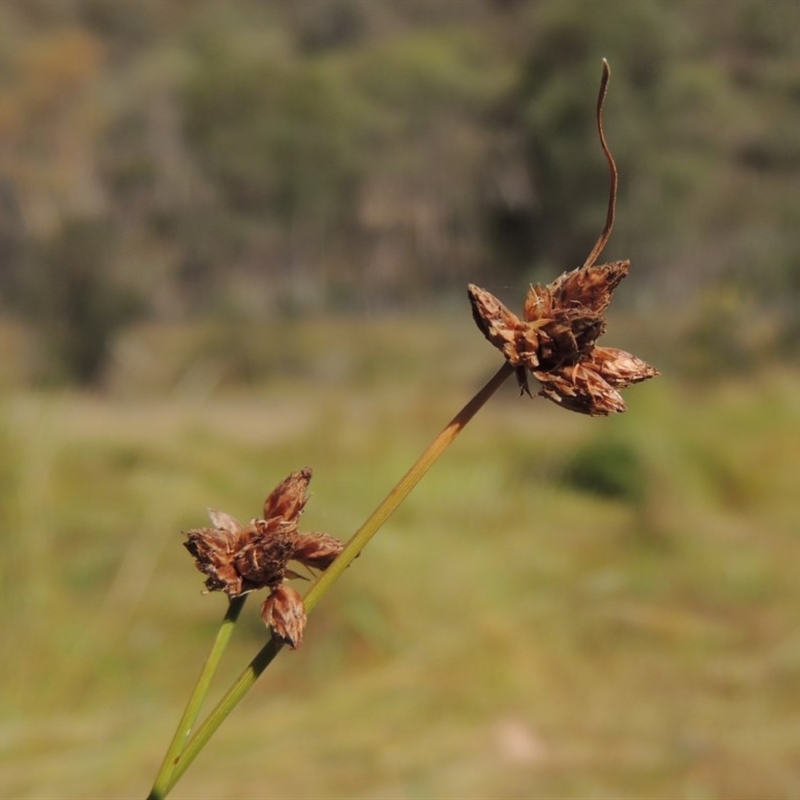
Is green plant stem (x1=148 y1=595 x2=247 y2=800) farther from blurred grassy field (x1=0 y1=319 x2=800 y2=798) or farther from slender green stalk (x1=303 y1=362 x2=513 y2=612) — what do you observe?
blurred grassy field (x1=0 y1=319 x2=800 y2=798)

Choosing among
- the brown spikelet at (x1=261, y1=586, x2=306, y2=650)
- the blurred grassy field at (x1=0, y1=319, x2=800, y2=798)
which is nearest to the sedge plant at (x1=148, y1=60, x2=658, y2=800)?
the brown spikelet at (x1=261, y1=586, x2=306, y2=650)

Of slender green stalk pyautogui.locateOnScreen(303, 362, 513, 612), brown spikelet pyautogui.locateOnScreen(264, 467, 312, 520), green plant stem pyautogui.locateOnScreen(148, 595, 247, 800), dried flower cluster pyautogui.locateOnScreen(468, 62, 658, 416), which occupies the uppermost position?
dried flower cluster pyautogui.locateOnScreen(468, 62, 658, 416)

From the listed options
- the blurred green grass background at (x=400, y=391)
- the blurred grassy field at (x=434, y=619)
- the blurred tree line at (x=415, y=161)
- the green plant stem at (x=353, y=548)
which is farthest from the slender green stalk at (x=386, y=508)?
the blurred tree line at (x=415, y=161)

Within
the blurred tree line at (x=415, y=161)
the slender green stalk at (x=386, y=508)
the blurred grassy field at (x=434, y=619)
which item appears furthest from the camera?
the blurred tree line at (x=415, y=161)

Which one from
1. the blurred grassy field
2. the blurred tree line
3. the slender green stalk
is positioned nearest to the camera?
the slender green stalk

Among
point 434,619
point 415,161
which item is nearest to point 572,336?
point 434,619

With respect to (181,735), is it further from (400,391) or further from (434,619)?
(400,391)

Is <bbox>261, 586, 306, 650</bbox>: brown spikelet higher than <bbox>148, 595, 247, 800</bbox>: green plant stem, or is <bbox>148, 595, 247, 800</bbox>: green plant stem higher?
<bbox>261, 586, 306, 650</bbox>: brown spikelet

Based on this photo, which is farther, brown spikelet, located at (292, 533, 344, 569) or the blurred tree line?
the blurred tree line

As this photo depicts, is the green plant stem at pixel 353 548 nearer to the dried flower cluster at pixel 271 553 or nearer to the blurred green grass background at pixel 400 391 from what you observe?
the dried flower cluster at pixel 271 553
